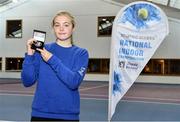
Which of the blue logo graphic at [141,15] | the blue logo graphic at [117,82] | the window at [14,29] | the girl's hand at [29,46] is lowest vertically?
the blue logo graphic at [117,82]

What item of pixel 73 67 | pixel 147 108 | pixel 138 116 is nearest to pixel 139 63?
pixel 73 67

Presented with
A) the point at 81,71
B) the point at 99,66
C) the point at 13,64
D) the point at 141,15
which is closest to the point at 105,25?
the point at 99,66

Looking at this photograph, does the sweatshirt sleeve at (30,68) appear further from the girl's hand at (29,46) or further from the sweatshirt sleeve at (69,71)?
the sweatshirt sleeve at (69,71)

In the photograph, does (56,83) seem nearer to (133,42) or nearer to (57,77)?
(57,77)

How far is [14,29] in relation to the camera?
25.0 metres

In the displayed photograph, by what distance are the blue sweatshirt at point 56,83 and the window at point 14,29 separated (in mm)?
23121

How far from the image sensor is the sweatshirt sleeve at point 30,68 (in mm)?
2189

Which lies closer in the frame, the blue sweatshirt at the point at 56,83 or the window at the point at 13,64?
the blue sweatshirt at the point at 56,83

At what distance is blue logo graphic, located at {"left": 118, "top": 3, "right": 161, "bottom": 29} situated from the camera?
4875mm

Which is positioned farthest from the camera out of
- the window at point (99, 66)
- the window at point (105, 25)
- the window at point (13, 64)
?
the window at point (13, 64)

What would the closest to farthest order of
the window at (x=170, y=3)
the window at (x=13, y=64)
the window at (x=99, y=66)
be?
the window at (x=170, y=3), the window at (x=99, y=66), the window at (x=13, y=64)

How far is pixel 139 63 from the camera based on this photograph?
488 cm

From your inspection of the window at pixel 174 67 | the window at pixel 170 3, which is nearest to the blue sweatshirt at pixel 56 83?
the window at pixel 170 3

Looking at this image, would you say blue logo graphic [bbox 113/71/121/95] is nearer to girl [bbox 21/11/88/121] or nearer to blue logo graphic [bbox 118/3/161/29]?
blue logo graphic [bbox 118/3/161/29]
